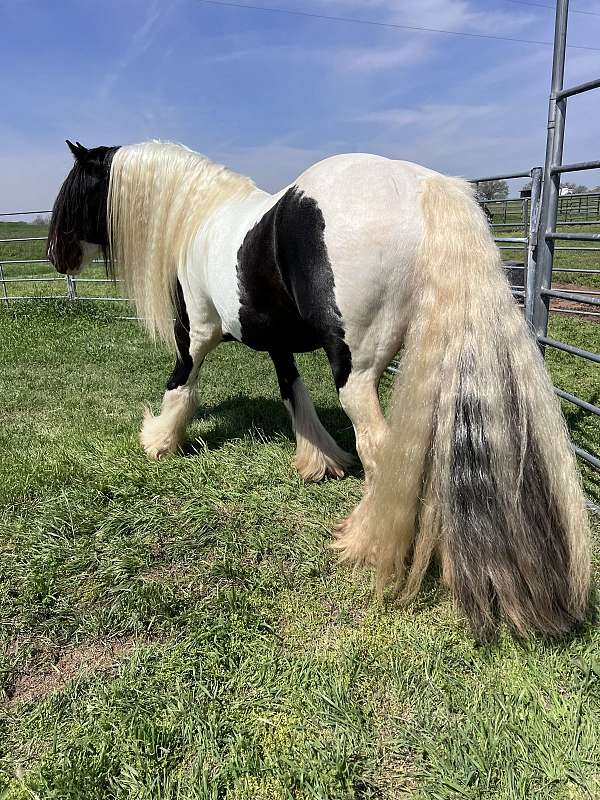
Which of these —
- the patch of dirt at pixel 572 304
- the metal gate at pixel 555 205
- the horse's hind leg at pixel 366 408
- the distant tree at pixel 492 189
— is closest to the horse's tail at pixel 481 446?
the horse's hind leg at pixel 366 408

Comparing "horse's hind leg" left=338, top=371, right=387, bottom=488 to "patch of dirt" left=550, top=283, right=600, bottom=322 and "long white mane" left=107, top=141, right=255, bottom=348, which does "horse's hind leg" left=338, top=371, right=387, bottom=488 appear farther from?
"patch of dirt" left=550, top=283, right=600, bottom=322

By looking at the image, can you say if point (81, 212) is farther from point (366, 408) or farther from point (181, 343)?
point (366, 408)

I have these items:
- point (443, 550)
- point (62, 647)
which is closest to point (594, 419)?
point (443, 550)

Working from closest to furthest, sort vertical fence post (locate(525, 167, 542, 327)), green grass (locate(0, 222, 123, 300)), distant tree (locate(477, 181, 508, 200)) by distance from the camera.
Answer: vertical fence post (locate(525, 167, 542, 327)) < distant tree (locate(477, 181, 508, 200)) < green grass (locate(0, 222, 123, 300))

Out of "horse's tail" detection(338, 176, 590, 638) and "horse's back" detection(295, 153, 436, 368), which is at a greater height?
"horse's back" detection(295, 153, 436, 368)

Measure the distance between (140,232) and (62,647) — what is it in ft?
7.58

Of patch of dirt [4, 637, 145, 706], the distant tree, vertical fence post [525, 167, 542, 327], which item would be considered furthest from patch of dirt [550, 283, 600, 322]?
patch of dirt [4, 637, 145, 706]

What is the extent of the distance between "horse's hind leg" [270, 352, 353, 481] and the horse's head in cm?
147

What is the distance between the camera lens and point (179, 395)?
10.8 feet

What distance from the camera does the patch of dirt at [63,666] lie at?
5.96 feet

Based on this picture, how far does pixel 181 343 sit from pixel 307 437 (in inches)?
38.4

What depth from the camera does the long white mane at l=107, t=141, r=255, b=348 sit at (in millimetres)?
2898

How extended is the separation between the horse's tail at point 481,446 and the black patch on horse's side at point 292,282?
34 centimetres

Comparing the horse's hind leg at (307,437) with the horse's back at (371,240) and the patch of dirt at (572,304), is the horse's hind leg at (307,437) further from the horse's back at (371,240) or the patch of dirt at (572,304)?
the patch of dirt at (572,304)
